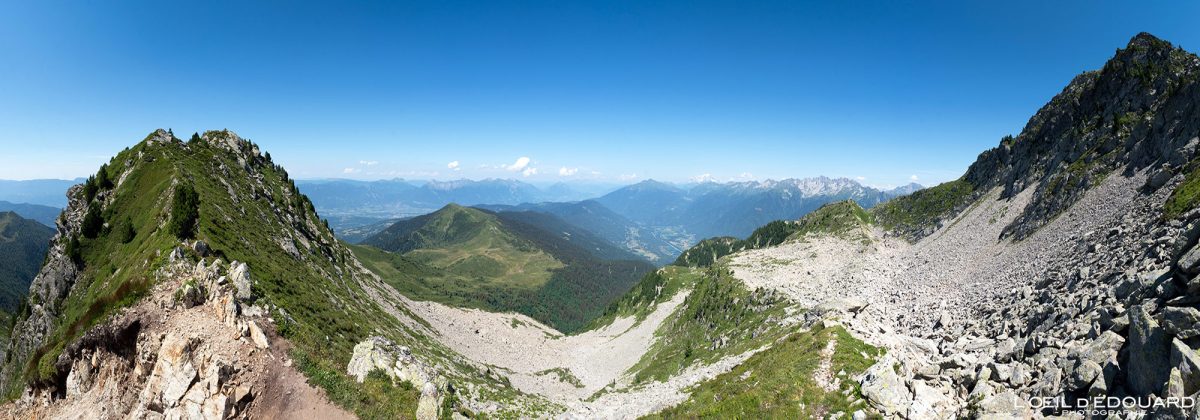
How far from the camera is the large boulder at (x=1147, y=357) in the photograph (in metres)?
13.3

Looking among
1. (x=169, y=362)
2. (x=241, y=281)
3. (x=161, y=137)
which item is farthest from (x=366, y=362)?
(x=161, y=137)

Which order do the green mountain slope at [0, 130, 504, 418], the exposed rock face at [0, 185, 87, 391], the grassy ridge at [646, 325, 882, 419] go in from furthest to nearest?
the exposed rock face at [0, 185, 87, 391] → the green mountain slope at [0, 130, 504, 418] → the grassy ridge at [646, 325, 882, 419]

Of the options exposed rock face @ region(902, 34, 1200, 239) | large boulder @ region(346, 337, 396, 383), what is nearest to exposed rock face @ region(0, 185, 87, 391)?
large boulder @ region(346, 337, 396, 383)

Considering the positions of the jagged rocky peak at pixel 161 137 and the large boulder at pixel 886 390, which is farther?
the jagged rocky peak at pixel 161 137

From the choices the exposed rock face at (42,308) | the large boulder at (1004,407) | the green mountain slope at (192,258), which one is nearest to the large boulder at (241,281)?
the green mountain slope at (192,258)

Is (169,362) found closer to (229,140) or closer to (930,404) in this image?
(930,404)

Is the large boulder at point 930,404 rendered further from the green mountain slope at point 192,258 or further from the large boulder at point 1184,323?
the green mountain slope at point 192,258

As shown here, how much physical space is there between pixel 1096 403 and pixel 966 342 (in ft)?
37.7

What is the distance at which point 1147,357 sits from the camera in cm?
1378

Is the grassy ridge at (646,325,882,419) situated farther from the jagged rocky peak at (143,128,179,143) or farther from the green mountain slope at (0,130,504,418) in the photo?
Answer: the jagged rocky peak at (143,128,179,143)

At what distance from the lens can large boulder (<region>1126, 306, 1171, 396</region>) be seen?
13258mm

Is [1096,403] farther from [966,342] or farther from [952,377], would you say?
[966,342]

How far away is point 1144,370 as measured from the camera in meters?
13.7

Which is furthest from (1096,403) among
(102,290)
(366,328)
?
(102,290)
